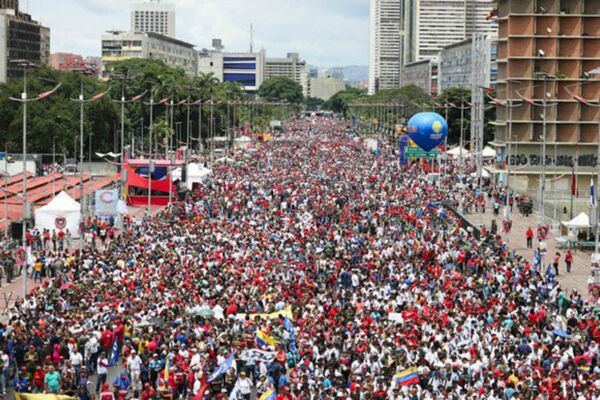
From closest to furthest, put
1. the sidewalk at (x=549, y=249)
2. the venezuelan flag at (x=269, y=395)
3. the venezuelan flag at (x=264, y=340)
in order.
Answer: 1. the venezuelan flag at (x=269, y=395)
2. the venezuelan flag at (x=264, y=340)
3. the sidewalk at (x=549, y=249)

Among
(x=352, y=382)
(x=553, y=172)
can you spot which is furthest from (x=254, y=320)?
(x=553, y=172)

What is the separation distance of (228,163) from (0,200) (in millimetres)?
38071

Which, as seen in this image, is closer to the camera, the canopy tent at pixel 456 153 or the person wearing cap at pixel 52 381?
the person wearing cap at pixel 52 381

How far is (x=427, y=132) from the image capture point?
85.5 m

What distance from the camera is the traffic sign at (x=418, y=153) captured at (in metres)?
82.4

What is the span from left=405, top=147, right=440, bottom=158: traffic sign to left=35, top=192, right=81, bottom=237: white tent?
132ft

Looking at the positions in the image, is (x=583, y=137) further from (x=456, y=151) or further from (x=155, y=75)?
(x=155, y=75)

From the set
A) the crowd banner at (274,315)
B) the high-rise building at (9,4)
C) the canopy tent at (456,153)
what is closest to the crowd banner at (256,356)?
the crowd banner at (274,315)

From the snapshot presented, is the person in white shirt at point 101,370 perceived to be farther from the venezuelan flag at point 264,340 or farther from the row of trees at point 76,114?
the row of trees at point 76,114

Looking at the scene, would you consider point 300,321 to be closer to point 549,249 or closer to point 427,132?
point 549,249

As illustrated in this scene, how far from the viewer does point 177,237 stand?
43438mm

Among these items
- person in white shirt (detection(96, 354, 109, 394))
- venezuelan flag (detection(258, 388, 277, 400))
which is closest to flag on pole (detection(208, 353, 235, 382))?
venezuelan flag (detection(258, 388, 277, 400))

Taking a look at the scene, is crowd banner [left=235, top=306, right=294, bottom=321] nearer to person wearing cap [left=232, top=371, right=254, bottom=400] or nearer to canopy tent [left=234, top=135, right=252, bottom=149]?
person wearing cap [left=232, top=371, right=254, bottom=400]

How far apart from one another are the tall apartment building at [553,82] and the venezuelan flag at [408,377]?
54653 mm
